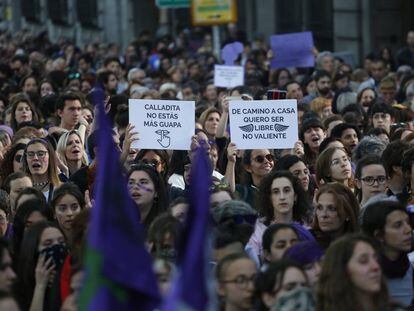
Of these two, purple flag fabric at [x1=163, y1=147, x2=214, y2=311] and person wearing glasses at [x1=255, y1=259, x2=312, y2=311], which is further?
person wearing glasses at [x1=255, y1=259, x2=312, y2=311]

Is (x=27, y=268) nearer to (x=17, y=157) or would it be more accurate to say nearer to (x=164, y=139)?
(x=164, y=139)

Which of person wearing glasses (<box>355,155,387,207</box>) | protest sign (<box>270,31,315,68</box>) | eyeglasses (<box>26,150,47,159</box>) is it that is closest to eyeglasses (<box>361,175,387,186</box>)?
person wearing glasses (<box>355,155,387,207</box>)

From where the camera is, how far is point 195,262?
20.4ft

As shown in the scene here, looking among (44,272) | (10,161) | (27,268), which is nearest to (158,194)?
(27,268)

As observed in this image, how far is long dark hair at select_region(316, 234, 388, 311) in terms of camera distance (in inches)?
278

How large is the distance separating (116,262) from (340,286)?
126cm

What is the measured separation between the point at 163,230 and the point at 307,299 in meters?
1.42

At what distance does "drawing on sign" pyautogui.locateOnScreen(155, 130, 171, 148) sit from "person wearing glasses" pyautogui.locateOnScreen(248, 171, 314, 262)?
2272 mm

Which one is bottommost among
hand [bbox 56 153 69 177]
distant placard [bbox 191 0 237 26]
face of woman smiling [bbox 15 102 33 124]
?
hand [bbox 56 153 69 177]

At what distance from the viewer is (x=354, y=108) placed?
50.2ft

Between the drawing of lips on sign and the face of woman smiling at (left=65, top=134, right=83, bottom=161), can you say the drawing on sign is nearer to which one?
the drawing of lips on sign

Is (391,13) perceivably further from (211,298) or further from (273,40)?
(211,298)

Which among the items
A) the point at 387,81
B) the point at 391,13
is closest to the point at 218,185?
the point at 387,81

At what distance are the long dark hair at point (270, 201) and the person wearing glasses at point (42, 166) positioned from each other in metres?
2.23
